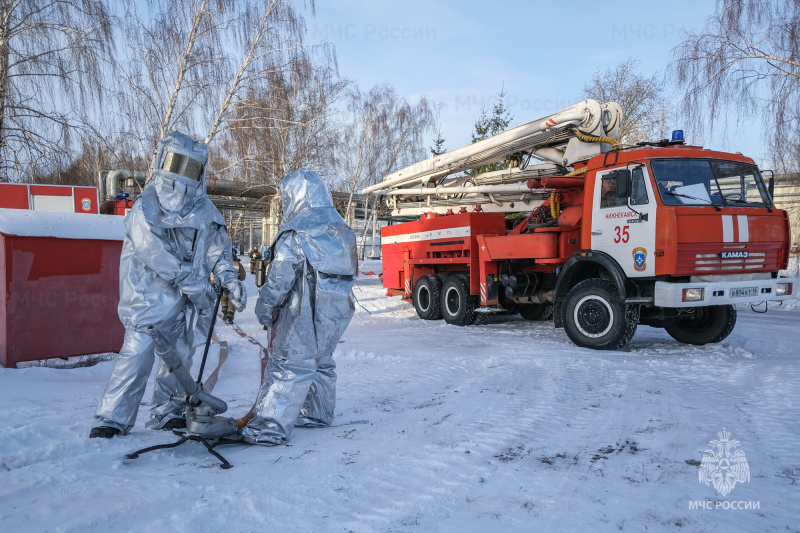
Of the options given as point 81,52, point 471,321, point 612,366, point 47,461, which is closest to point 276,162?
point 81,52

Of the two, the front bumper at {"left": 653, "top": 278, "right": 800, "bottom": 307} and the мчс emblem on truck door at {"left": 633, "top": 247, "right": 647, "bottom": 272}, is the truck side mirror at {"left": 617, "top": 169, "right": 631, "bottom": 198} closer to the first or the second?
the мчс emblem on truck door at {"left": 633, "top": 247, "right": 647, "bottom": 272}

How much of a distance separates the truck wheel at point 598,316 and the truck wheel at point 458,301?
A: 2691 millimetres

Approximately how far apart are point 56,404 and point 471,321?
7011mm

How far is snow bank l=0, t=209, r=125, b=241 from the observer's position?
541cm

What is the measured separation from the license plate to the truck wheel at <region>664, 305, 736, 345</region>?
0.54m

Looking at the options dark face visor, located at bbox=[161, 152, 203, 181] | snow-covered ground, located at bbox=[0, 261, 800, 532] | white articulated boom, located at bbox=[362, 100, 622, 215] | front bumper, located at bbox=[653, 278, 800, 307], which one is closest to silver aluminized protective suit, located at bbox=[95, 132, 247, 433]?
dark face visor, located at bbox=[161, 152, 203, 181]

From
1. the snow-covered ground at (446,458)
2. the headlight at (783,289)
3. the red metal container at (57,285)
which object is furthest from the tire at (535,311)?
the red metal container at (57,285)

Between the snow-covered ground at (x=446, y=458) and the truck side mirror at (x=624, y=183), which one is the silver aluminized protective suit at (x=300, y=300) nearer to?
the snow-covered ground at (x=446, y=458)

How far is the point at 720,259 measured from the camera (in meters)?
6.36

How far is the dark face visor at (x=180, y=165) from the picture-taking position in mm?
3562

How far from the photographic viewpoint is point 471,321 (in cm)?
1004

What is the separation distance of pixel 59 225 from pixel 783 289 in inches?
329

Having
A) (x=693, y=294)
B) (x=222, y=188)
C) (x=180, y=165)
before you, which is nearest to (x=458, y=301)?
(x=693, y=294)

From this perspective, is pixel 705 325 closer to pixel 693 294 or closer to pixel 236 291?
pixel 693 294
